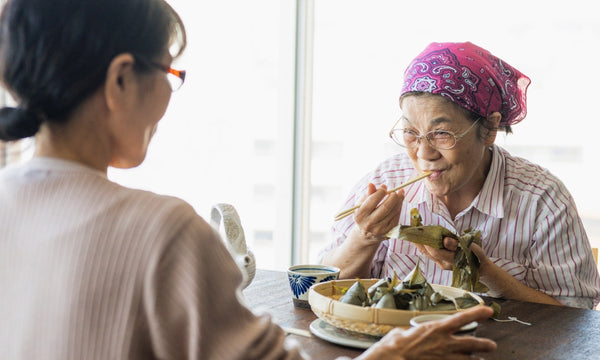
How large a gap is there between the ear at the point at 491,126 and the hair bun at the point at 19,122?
4.90 ft

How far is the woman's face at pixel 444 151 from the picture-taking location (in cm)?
194

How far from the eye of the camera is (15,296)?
0.81m

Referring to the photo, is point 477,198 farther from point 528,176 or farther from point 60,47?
point 60,47

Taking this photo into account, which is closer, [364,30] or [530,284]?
[530,284]

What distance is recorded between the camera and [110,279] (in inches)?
30.4

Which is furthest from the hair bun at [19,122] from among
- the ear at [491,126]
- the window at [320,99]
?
the window at [320,99]

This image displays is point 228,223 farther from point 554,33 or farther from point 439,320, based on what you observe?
point 554,33

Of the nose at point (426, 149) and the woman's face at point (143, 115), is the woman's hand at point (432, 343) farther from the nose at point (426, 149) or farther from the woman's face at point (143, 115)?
the nose at point (426, 149)

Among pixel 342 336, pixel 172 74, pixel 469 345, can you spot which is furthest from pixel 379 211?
pixel 172 74

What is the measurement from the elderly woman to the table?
185 mm

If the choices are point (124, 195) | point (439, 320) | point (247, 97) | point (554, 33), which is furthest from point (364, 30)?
point (124, 195)

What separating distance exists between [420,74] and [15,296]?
4.83 feet

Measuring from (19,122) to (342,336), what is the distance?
31.4 inches

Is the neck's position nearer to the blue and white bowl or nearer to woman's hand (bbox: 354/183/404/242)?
the blue and white bowl
